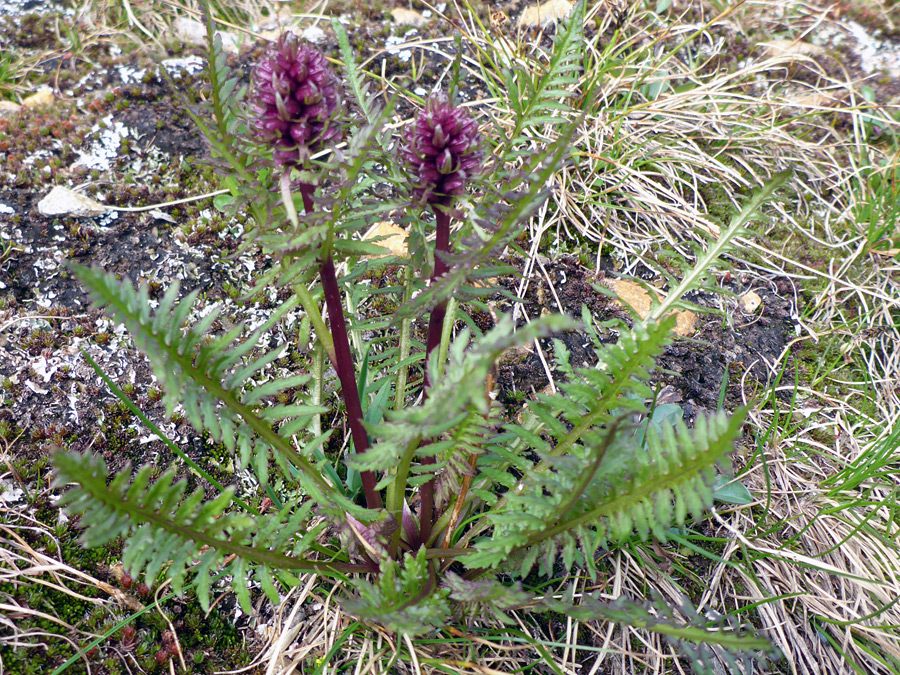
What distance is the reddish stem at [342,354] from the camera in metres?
1.53

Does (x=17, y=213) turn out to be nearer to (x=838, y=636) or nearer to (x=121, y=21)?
(x=121, y=21)

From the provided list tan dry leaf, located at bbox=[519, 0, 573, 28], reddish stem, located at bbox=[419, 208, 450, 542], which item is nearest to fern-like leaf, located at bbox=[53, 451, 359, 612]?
reddish stem, located at bbox=[419, 208, 450, 542]

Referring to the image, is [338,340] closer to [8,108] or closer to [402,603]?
[402,603]

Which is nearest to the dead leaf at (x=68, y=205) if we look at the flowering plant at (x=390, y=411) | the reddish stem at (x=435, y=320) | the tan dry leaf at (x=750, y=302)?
the flowering plant at (x=390, y=411)

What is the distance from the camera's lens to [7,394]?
6.94 feet

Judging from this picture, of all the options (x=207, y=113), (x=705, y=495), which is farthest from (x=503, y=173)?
(x=705, y=495)

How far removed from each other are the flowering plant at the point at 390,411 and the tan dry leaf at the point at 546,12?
2157 mm

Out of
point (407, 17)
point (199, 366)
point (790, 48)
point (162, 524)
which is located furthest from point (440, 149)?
point (790, 48)

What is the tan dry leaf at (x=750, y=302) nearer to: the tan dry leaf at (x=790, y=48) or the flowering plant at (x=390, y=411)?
the flowering plant at (x=390, y=411)

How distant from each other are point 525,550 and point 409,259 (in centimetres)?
91

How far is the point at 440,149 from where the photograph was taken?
1.42 m

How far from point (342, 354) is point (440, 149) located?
614 millimetres

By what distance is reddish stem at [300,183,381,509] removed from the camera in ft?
5.01

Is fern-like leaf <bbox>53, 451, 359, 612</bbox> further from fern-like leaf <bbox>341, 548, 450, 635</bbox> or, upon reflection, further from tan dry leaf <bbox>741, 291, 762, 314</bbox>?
tan dry leaf <bbox>741, 291, 762, 314</bbox>
